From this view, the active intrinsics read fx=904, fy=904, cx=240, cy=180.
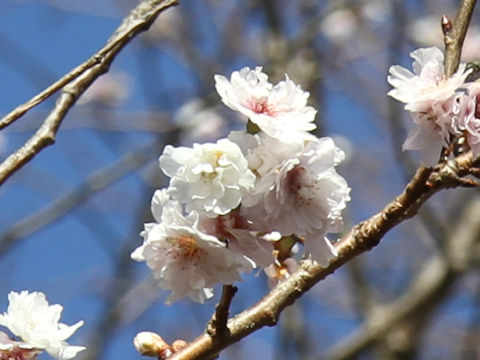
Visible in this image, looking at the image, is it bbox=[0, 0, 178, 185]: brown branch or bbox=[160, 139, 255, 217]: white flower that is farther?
bbox=[0, 0, 178, 185]: brown branch

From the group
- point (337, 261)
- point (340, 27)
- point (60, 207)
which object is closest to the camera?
point (337, 261)

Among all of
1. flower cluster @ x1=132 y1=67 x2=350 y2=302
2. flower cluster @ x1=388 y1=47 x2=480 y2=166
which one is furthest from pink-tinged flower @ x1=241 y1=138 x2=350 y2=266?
flower cluster @ x1=388 y1=47 x2=480 y2=166

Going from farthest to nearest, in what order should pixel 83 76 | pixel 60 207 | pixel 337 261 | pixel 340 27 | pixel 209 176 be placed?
pixel 340 27 → pixel 60 207 → pixel 83 76 → pixel 337 261 → pixel 209 176

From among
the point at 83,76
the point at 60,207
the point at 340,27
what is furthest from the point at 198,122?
the point at 83,76

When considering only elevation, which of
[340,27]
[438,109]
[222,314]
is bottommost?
[222,314]

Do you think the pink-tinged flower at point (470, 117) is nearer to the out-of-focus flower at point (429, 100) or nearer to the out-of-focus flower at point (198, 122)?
the out-of-focus flower at point (429, 100)

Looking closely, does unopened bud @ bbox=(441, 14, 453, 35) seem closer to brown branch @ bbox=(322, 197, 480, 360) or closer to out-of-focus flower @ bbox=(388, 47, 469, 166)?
out-of-focus flower @ bbox=(388, 47, 469, 166)

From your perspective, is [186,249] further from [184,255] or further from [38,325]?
[38,325]
